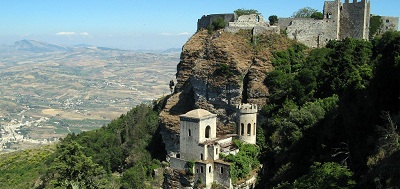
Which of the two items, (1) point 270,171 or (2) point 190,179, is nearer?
(1) point 270,171

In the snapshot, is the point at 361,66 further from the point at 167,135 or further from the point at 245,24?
the point at 167,135

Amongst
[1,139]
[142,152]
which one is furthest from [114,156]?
[1,139]

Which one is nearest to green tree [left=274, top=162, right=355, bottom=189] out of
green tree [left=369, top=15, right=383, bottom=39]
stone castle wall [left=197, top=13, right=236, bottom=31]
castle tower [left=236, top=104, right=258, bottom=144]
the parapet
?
castle tower [left=236, top=104, right=258, bottom=144]

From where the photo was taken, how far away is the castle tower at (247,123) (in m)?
36.2

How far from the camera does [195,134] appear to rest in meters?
35.1

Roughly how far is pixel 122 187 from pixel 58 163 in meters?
7.27

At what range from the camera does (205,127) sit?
35500 mm

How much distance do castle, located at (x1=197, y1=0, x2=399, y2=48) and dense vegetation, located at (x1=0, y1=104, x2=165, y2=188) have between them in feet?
47.9

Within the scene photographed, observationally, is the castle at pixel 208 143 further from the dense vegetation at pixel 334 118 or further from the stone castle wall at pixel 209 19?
the stone castle wall at pixel 209 19

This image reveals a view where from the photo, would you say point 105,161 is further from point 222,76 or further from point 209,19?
point 209,19

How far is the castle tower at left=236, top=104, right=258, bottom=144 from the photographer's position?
119ft

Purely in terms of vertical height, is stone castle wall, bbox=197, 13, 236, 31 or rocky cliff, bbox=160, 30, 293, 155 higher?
stone castle wall, bbox=197, 13, 236, 31

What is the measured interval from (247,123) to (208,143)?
381 centimetres

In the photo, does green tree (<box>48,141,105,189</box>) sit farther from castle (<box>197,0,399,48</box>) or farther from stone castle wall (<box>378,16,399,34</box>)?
stone castle wall (<box>378,16,399,34</box>)
